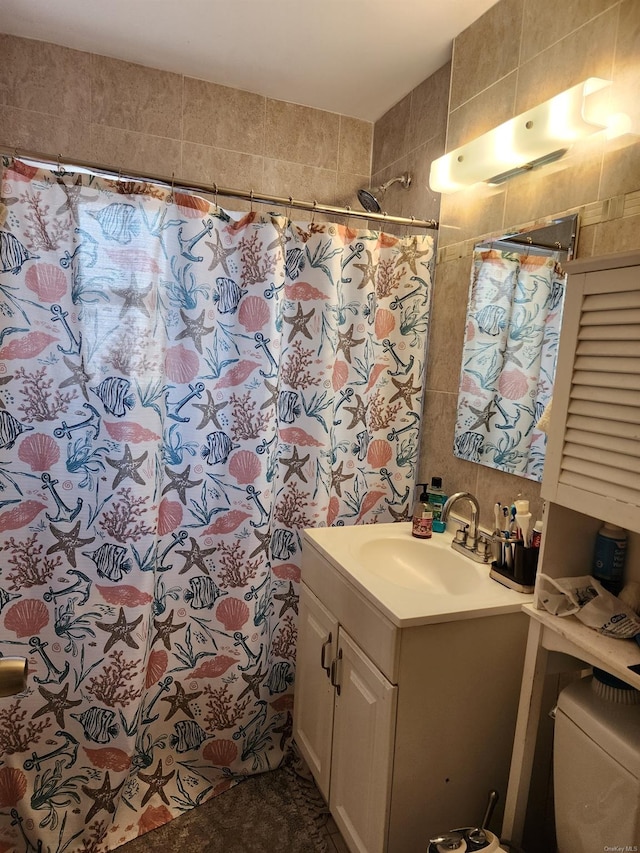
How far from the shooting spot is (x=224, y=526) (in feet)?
6.11

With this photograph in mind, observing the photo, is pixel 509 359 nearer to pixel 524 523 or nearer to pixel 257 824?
pixel 524 523

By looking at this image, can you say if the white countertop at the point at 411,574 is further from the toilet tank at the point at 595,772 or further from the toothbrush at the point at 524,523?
the toilet tank at the point at 595,772

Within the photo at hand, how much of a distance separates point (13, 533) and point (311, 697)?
1.06 meters

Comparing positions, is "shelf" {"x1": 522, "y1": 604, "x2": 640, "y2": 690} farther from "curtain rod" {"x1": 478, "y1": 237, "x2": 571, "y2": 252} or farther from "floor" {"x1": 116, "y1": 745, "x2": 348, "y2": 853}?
"floor" {"x1": 116, "y1": 745, "x2": 348, "y2": 853}

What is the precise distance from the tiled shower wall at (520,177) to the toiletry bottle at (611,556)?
1.10ft

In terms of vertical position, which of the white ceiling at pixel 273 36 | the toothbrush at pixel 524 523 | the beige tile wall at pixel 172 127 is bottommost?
the toothbrush at pixel 524 523

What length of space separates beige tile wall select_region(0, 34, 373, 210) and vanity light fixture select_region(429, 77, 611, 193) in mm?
821

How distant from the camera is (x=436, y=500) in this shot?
6.23ft

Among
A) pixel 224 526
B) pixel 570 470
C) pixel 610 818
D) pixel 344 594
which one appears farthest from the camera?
pixel 224 526

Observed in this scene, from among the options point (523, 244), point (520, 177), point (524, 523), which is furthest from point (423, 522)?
point (520, 177)

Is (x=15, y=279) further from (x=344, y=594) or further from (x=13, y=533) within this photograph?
(x=344, y=594)

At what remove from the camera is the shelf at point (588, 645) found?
0.96 meters

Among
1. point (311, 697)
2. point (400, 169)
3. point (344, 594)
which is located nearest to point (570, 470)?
point (344, 594)

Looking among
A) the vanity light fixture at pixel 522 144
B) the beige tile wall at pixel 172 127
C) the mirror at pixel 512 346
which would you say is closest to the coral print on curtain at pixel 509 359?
the mirror at pixel 512 346
